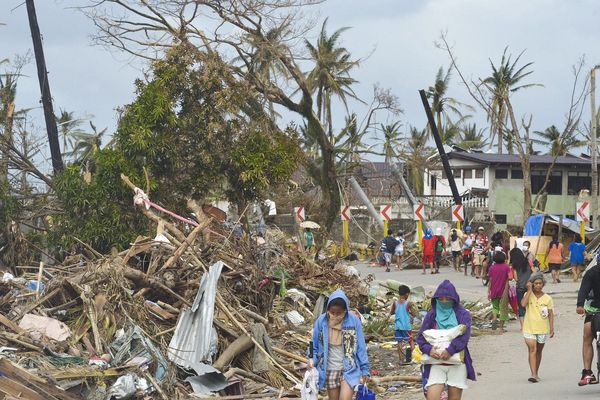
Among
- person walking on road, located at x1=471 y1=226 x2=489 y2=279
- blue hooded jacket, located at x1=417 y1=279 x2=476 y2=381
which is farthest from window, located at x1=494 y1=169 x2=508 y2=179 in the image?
blue hooded jacket, located at x1=417 y1=279 x2=476 y2=381

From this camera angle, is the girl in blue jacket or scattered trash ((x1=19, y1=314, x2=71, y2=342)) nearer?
the girl in blue jacket

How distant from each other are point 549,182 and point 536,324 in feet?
155

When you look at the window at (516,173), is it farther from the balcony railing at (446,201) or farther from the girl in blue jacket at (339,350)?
the girl in blue jacket at (339,350)

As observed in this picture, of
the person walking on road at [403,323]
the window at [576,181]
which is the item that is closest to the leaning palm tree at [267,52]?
the person walking on road at [403,323]

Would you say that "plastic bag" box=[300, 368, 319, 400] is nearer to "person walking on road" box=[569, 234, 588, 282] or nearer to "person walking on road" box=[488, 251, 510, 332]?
"person walking on road" box=[488, 251, 510, 332]

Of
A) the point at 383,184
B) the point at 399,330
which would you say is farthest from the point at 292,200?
the point at 399,330

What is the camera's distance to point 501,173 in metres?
58.0

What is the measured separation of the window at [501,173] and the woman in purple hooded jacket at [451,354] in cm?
4981

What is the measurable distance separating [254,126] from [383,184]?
1234 inches

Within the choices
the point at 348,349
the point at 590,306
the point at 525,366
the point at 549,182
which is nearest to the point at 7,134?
the point at 525,366

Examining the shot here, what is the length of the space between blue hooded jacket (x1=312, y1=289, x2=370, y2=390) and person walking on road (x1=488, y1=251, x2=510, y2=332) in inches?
342

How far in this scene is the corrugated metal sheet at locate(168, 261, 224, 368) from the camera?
1323cm

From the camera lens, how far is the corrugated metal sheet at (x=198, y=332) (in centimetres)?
1323

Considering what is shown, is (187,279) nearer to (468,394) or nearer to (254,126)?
(468,394)
